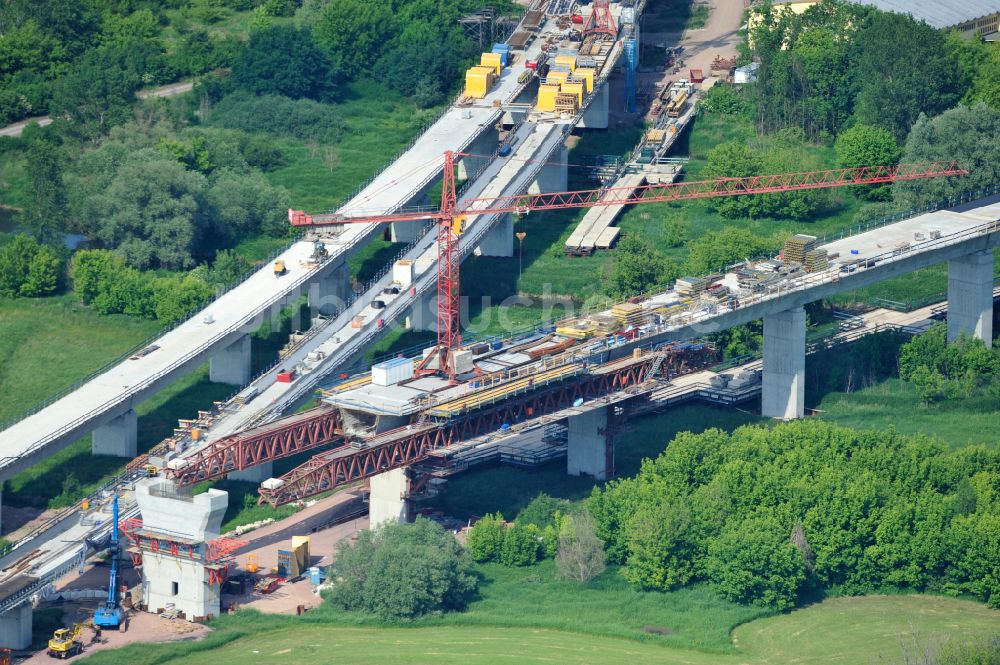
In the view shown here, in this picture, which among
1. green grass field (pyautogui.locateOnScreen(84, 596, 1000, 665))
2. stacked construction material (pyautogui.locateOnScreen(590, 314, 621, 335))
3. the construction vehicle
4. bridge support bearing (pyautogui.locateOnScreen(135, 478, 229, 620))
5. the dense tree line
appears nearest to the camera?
green grass field (pyautogui.locateOnScreen(84, 596, 1000, 665))

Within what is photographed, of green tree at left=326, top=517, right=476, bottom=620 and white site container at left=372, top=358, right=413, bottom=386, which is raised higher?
white site container at left=372, top=358, right=413, bottom=386

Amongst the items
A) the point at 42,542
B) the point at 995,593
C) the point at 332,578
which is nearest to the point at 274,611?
the point at 332,578

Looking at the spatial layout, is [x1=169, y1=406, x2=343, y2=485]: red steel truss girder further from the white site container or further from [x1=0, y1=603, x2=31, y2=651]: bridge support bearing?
[x1=0, y1=603, x2=31, y2=651]: bridge support bearing

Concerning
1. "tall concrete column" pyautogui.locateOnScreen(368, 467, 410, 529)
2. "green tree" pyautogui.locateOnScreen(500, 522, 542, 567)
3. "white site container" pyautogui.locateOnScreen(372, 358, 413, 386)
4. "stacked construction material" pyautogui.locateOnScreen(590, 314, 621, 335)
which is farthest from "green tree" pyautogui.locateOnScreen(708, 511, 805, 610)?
"white site container" pyautogui.locateOnScreen(372, 358, 413, 386)

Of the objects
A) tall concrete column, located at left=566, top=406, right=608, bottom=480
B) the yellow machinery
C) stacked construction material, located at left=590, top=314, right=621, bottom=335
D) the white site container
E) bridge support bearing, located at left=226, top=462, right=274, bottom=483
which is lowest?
the yellow machinery

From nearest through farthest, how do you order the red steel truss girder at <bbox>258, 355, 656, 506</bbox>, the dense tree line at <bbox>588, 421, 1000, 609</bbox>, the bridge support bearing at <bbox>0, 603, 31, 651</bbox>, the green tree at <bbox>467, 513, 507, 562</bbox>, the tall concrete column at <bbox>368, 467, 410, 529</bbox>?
the bridge support bearing at <bbox>0, 603, 31, 651</bbox> → the dense tree line at <bbox>588, 421, 1000, 609</bbox> → the red steel truss girder at <bbox>258, 355, 656, 506</bbox> → the green tree at <bbox>467, 513, 507, 562</bbox> → the tall concrete column at <bbox>368, 467, 410, 529</bbox>

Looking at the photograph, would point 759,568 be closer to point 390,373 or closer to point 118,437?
point 390,373

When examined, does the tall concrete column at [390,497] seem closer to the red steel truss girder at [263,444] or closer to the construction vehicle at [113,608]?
the red steel truss girder at [263,444]
